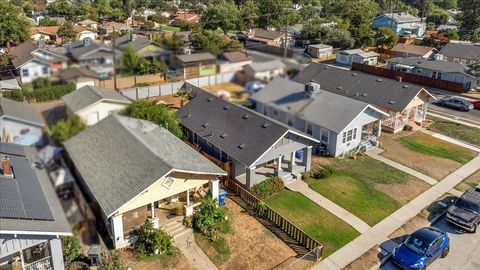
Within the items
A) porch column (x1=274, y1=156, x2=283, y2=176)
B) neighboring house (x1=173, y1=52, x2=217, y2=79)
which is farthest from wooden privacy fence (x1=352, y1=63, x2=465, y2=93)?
neighboring house (x1=173, y1=52, x2=217, y2=79)

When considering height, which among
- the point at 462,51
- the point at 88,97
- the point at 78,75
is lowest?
the point at 462,51

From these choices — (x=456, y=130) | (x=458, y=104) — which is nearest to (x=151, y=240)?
(x=456, y=130)

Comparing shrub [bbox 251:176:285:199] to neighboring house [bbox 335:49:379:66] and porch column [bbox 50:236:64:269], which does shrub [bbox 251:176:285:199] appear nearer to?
porch column [bbox 50:236:64:269]

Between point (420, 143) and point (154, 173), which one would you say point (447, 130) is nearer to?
point (420, 143)

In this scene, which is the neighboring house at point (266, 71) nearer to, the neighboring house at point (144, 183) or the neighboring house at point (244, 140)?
the neighboring house at point (144, 183)

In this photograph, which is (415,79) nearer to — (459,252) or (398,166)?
(398,166)

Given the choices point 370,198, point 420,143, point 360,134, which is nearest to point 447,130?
point 420,143
